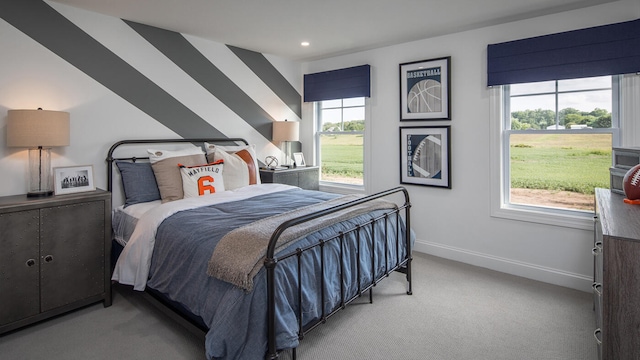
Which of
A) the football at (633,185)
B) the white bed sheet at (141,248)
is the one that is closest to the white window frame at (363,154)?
the white bed sheet at (141,248)

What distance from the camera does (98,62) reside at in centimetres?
301

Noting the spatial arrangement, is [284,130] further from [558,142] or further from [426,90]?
[558,142]

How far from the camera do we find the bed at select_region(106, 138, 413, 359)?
64.9 inches

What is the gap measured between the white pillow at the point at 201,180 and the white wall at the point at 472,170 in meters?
1.94

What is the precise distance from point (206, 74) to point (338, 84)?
5.30 feet

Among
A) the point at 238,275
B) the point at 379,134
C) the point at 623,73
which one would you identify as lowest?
the point at 238,275

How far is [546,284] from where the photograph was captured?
3059 mm

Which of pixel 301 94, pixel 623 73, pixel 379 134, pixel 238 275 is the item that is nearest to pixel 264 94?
pixel 301 94

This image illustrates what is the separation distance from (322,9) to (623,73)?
241cm

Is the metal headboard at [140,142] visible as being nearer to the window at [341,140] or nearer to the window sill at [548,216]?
the window at [341,140]

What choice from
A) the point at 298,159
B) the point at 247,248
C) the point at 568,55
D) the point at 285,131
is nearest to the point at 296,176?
the point at 298,159

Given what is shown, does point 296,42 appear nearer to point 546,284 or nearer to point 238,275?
point 238,275

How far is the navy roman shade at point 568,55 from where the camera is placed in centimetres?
263

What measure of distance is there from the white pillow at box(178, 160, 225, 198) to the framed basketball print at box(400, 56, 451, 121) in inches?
84.4
